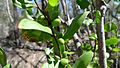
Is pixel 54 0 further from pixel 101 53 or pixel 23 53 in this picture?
pixel 23 53

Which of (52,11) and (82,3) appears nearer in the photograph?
(52,11)

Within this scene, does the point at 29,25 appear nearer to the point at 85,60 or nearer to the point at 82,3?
the point at 85,60

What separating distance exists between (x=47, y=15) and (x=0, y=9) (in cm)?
874

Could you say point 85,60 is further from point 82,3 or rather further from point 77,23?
point 82,3

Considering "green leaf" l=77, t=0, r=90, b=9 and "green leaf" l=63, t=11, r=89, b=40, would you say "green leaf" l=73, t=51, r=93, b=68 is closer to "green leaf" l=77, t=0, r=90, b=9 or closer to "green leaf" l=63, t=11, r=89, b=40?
"green leaf" l=63, t=11, r=89, b=40

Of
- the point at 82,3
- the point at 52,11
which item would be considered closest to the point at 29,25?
the point at 52,11

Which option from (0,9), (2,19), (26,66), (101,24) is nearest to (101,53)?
(101,24)

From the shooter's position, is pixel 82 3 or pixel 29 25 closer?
pixel 29 25

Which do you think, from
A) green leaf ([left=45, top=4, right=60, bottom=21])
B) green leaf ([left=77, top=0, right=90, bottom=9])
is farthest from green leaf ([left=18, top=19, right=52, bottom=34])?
green leaf ([left=77, top=0, right=90, bottom=9])

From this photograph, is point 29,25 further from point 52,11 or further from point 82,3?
point 82,3

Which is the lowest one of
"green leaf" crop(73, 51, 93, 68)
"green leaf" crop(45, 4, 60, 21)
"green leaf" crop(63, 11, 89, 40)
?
"green leaf" crop(73, 51, 93, 68)

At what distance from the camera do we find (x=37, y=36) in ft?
1.51

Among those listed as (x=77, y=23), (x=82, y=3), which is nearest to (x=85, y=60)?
(x=77, y=23)

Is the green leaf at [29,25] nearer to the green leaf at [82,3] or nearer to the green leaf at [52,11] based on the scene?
the green leaf at [52,11]
